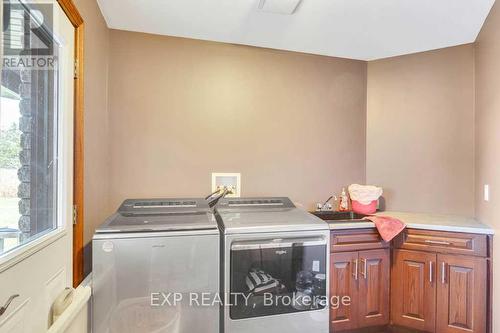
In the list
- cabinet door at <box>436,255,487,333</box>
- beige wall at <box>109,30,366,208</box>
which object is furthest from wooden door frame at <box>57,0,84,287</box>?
cabinet door at <box>436,255,487,333</box>

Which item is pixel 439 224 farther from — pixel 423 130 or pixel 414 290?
pixel 423 130

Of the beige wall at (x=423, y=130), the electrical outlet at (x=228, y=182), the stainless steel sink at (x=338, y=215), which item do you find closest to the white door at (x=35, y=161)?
the electrical outlet at (x=228, y=182)

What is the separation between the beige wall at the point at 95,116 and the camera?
1557 mm

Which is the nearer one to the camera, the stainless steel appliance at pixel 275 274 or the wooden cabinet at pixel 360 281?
the stainless steel appliance at pixel 275 274

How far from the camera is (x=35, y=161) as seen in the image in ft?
3.55

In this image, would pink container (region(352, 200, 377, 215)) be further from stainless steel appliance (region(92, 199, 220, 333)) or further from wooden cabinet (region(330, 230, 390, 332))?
stainless steel appliance (region(92, 199, 220, 333))

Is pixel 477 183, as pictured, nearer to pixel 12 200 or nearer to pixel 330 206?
pixel 330 206

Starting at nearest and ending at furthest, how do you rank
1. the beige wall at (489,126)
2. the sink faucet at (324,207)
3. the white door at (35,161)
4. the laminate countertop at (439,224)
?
the white door at (35,161)
the beige wall at (489,126)
the laminate countertop at (439,224)
the sink faucet at (324,207)

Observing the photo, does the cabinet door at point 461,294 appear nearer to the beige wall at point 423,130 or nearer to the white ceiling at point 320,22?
the beige wall at point 423,130

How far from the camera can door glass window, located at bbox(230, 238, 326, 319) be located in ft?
5.26

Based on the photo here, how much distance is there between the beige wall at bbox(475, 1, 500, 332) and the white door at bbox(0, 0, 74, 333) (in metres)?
2.55

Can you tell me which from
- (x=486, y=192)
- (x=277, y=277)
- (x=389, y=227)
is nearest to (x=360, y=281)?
(x=389, y=227)

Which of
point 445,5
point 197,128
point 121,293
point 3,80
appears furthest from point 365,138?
point 3,80

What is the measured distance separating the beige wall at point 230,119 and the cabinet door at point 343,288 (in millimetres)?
653
